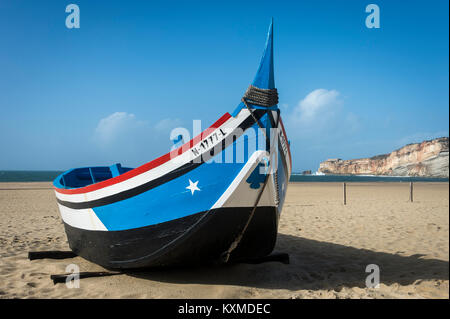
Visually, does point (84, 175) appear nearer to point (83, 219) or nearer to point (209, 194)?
point (83, 219)

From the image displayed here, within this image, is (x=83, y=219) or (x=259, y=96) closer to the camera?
(x=259, y=96)

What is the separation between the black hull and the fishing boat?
0.04 ft

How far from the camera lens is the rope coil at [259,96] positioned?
142 inches

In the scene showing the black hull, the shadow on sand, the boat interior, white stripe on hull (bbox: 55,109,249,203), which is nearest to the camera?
white stripe on hull (bbox: 55,109,249,203)

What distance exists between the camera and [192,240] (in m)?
3.77

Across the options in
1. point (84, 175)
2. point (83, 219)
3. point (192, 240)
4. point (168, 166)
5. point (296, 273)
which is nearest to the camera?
point (168, 166)

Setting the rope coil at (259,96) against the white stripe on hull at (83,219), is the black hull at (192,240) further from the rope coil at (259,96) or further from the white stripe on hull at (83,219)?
the rope coil at (259,96)

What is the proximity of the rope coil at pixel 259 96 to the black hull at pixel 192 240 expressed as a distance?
4.38ft

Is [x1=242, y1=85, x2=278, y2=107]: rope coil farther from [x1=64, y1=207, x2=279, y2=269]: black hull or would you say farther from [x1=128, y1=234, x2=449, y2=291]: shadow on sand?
[x1=128, y1=234, x2=449, y2=291]: shadow on sand

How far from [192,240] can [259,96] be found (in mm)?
1977

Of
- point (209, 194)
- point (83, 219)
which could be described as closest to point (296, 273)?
point (209, 194)

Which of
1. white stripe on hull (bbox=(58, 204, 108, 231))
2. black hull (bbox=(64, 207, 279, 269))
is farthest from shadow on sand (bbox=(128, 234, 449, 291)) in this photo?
white stripe on hull (bbox=(58, 204, 108, 231))

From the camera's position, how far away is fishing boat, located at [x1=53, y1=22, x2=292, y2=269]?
3.62 metres
